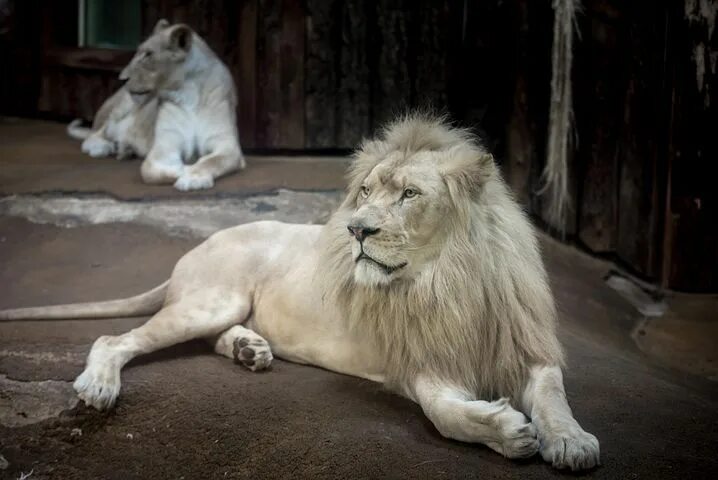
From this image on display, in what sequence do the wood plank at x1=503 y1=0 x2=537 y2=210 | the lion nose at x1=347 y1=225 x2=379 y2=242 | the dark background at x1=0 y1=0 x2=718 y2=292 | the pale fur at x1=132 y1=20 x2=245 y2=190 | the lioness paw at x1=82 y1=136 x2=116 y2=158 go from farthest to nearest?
the lioness paw at x1=82 y1=136 x2=116 y2=158
the pale fur at x1=132 y1=20 x2=245 y2=190
the wood plank at x1=503 y1=0 x2=537 y2=210
the dark background at x1=0 y1=0 x2=718 y2=292
the lion nose at x1=347 y1=225 x2=379 y2=242

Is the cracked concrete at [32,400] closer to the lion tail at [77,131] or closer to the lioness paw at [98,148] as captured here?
the lioness paw at [98,148]

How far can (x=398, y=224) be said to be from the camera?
9.87 feet

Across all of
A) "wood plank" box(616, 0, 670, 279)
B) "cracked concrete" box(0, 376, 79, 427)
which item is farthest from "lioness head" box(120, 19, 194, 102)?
"cracked concrete" box(0, 376, 79, 427)

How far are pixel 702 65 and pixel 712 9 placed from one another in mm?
292

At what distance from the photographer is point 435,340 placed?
308cm

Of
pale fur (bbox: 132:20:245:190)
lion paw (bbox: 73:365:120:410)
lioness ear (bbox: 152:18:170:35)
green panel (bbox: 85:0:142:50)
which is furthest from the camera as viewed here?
green panel (bbox: 85:0:142:50)

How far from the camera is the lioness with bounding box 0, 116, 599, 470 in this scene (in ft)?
9.82

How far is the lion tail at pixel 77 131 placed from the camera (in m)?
7.23

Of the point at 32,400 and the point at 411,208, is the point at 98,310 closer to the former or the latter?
the point at 32,400

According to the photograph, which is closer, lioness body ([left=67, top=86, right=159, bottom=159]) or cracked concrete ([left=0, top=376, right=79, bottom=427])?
cracked concrete ([left=0, top=376, right=79, bottom=427])

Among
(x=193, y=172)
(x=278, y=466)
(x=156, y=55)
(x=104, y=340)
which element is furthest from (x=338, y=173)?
(x=278, y=466)

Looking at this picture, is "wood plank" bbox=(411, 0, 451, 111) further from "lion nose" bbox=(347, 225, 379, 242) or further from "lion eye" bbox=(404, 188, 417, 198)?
"lion nose" bbox=(347, 225, 379, 242)

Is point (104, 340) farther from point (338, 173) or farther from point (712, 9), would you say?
point (712, 9)

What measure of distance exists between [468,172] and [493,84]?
3.41 m
